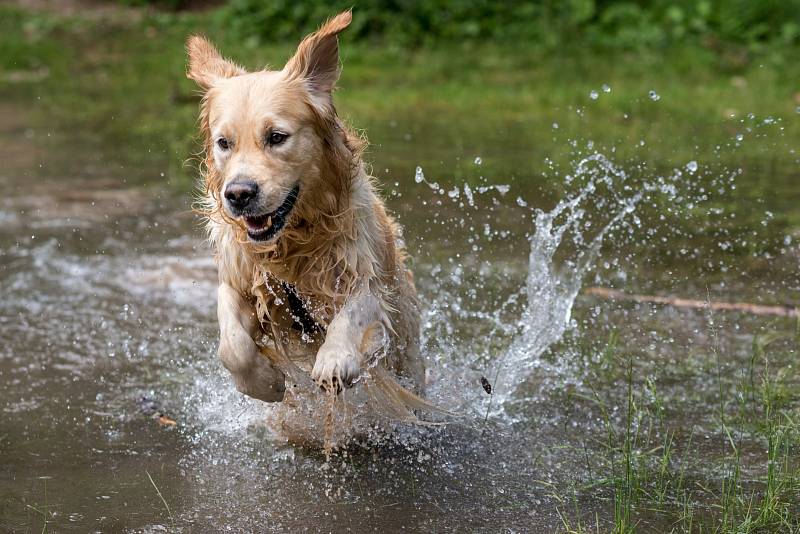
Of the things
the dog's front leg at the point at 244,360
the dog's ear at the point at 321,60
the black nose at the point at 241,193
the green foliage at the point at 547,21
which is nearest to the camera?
A: the black nose at the point at 241,193

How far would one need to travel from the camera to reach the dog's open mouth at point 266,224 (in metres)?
4.30

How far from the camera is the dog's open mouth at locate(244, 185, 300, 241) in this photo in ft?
14.1

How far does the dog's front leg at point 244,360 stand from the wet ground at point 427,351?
38 centimetres

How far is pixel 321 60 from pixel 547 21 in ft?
41.2

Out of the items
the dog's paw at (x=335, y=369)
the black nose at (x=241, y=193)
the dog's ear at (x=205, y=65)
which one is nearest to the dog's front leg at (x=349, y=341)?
the dog's paw at (x=335, y=369)

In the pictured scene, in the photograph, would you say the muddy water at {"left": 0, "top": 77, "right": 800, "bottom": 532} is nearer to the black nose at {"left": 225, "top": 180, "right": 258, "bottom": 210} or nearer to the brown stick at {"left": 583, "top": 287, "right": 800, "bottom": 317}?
the brown stick at {"left": 583, "top": 287, "right": 800, "bottom": 317}

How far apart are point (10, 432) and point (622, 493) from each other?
9.23ft

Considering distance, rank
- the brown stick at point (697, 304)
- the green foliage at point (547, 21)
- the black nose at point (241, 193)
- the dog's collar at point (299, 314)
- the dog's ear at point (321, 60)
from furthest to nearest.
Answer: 1. the green foliage at point (547, 21)
2. the brown stick at point (697, 304)
3. the dog's collar at point (299, 314)
4. the dog's ear at point (321, 60)
5. the black nose at point (241, 193)

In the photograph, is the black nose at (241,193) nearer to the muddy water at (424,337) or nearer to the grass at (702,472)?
the muddy water at (424,337)

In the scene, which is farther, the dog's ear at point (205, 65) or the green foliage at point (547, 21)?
the green foliage at point (547, 21)

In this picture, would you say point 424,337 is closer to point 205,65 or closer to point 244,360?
point 244,360

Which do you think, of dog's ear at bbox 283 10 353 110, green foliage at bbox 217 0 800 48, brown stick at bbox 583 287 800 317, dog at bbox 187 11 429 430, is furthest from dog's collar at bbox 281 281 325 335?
green foliage at bbox 217 0 800 48

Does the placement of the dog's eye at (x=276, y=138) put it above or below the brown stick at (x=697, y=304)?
above

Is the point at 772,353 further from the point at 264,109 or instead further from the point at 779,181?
the point at 779,181
